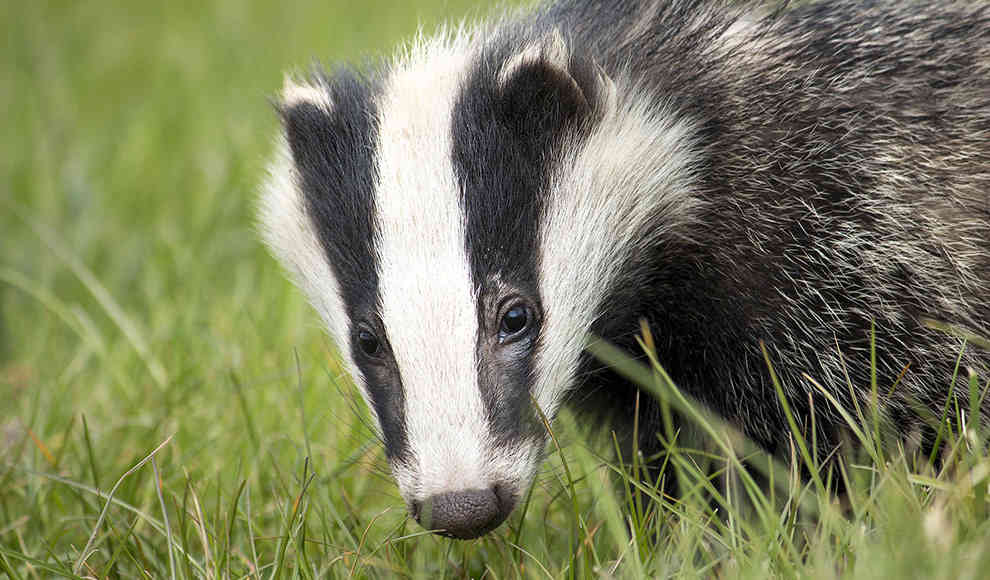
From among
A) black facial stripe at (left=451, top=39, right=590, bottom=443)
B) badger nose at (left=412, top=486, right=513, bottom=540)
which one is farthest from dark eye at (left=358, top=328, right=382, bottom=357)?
badger nose at (left=412, top=486, right=513, bottom=540)

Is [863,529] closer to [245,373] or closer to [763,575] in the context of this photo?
[763,575]

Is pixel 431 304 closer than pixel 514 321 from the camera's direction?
Yes

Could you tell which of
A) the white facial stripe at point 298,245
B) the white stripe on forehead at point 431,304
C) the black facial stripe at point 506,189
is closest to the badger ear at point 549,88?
the black facial stripe at point 506,189

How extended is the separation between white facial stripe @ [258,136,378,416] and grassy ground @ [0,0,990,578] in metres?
0.22

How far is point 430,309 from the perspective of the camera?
2635 millimetres

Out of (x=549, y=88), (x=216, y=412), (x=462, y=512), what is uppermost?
(x=549, y=88)

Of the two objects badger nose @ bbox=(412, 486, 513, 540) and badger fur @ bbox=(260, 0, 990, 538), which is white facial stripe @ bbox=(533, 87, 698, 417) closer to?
badger fur @ bbox=(260, 0, 990, 538)

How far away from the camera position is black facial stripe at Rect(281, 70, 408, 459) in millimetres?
2824

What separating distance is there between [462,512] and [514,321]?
0.50 metres

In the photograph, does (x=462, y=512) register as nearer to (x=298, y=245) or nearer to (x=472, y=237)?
(x=472, y=237)

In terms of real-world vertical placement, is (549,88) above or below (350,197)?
above

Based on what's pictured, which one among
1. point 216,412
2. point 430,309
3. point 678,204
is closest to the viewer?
point 430,309

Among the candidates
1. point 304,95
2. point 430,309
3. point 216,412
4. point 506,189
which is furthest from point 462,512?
point 216,412

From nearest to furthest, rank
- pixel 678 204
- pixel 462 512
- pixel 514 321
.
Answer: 1. pixel 462 512
2. pixel 514 321
3. pixel 678 204
